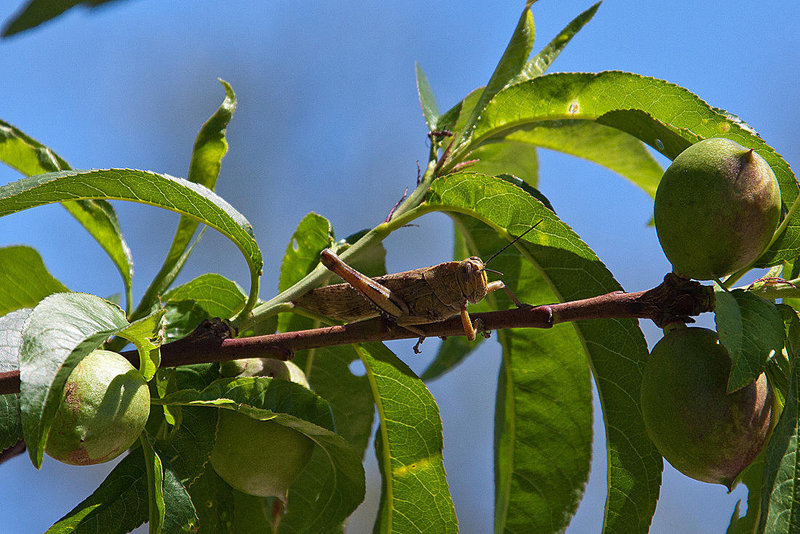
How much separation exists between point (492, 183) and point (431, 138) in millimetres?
327

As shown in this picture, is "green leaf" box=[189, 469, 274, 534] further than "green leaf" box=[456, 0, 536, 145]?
No

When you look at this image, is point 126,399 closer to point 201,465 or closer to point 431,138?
point 201,465

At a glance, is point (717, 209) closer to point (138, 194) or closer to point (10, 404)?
point (138, 194)

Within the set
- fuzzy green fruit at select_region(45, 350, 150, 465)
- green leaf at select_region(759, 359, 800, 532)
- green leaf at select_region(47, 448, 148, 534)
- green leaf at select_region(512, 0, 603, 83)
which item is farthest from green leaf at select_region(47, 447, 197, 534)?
green leaf at select_region(512, 0, 603, 83)

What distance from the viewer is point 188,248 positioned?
1371 millimetres

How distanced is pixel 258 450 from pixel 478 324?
384mm

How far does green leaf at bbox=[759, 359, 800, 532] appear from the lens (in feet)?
2.53

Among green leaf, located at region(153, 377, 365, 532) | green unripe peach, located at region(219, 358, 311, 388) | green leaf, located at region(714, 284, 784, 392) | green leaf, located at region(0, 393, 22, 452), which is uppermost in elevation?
green leaf, located at region(714, 284, 784, 392)

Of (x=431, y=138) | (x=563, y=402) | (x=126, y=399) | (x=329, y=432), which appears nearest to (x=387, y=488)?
(x=329, y=432)

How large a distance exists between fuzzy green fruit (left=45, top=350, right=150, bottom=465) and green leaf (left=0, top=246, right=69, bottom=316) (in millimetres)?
363

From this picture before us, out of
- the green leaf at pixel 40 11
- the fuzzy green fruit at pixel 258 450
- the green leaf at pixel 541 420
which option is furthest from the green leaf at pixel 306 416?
the green leaf at pixel 40 11

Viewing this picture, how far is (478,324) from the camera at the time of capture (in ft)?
3.57

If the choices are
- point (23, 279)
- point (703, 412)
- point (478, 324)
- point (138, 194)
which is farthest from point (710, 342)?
point (23, 279)

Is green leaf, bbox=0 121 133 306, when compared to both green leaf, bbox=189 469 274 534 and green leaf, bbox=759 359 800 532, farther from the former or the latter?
green leaf, bbox=759 359 800 532
